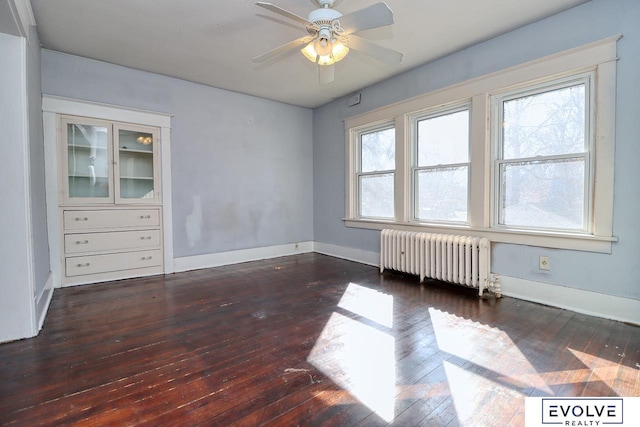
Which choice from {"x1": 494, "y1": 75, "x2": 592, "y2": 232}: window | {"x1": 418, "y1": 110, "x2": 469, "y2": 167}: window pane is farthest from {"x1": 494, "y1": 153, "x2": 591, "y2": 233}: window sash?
{"x1": 418, "y1": 110, "x2": 469, "y2": 167}: window pane

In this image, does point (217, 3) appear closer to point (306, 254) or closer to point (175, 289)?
point (175, 289)

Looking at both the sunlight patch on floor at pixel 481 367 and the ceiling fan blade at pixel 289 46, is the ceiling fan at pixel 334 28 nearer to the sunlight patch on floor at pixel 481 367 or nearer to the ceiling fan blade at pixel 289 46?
the ceiling fan blade at pixel 289 46

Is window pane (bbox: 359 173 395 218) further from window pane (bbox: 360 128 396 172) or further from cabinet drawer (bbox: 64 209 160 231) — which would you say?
cabinet drawer (bbox: 64 209 160 231)

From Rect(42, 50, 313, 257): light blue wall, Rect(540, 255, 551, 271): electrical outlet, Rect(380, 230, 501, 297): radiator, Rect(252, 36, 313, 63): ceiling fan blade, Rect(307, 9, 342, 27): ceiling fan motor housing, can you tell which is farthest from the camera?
Rect(42, 50, 313, 257): light blue wall

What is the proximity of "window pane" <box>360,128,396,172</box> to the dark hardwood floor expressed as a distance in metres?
2.19

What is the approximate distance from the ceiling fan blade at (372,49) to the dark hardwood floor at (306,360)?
91.3 inches

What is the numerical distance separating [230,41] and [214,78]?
3.85ft

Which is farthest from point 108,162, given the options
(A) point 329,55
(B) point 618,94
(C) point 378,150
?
(B) point 618,94

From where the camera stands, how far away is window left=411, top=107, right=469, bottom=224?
375 centimetres

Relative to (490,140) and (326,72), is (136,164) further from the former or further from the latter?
(490,140)

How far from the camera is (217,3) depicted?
268cm

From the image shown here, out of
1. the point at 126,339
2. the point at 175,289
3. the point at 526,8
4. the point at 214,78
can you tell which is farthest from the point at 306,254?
the point at 526,8

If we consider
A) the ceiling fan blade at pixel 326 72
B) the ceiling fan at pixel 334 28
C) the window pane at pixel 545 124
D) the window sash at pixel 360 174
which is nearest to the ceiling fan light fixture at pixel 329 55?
the ceiling fan at pixel 334 28

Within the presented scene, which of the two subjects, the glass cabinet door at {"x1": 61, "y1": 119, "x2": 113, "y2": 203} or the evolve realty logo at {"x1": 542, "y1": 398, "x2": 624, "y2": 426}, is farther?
the glass cabinet door at {"x1": 61, "y1": 119, "x2": 113, "y2": 203}
